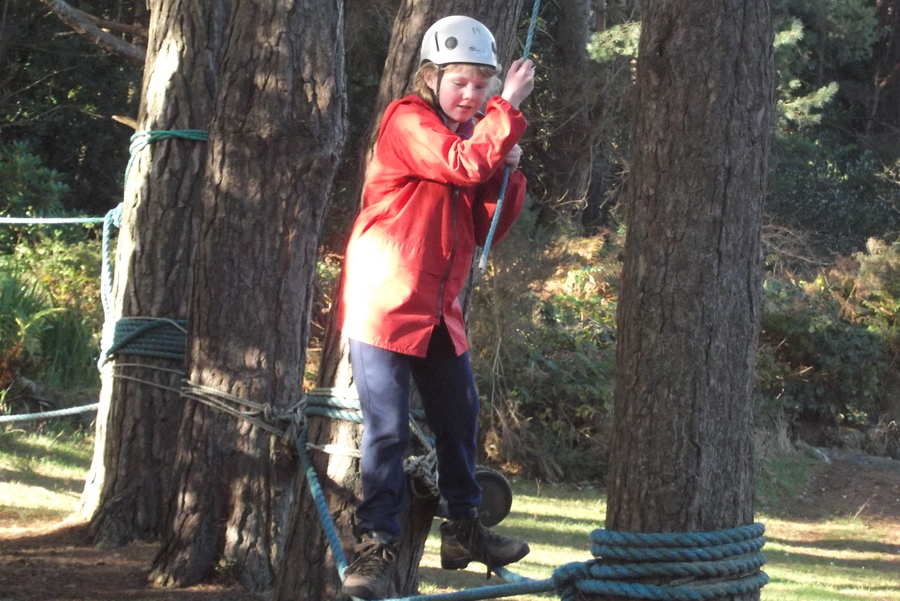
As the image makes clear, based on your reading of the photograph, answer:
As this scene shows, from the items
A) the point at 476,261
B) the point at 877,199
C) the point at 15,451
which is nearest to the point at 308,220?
the point at 476,261

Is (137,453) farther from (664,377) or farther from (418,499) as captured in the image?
(664,377)

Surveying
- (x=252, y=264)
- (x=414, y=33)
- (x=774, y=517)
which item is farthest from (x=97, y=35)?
(x=774, y=517)

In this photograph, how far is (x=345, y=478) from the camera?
3.88 m

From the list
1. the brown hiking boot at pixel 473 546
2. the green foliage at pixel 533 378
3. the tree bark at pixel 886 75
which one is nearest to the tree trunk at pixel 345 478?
the brown hiking boot at pixel 473 546

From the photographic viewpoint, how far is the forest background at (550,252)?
1098 cm

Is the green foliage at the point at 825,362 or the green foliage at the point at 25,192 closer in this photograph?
the green foliage at the point at 25,192

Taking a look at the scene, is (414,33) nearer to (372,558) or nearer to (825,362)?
(372,558)

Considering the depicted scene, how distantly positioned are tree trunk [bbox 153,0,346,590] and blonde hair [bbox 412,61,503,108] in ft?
3.80

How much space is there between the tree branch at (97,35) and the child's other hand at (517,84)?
21.9ft

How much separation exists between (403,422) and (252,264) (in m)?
1.62

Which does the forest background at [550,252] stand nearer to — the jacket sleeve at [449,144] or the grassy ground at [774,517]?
the grassy ground at [774,517]

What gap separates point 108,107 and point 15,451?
8.72 meters

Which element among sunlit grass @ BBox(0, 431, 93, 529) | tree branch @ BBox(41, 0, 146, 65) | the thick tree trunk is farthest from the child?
tree branch @ BBox(41, 0, 146, 65)

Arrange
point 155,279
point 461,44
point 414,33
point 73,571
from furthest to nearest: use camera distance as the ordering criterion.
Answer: point 155,279 < point 73,571 < point 414,33 < point 461,44
